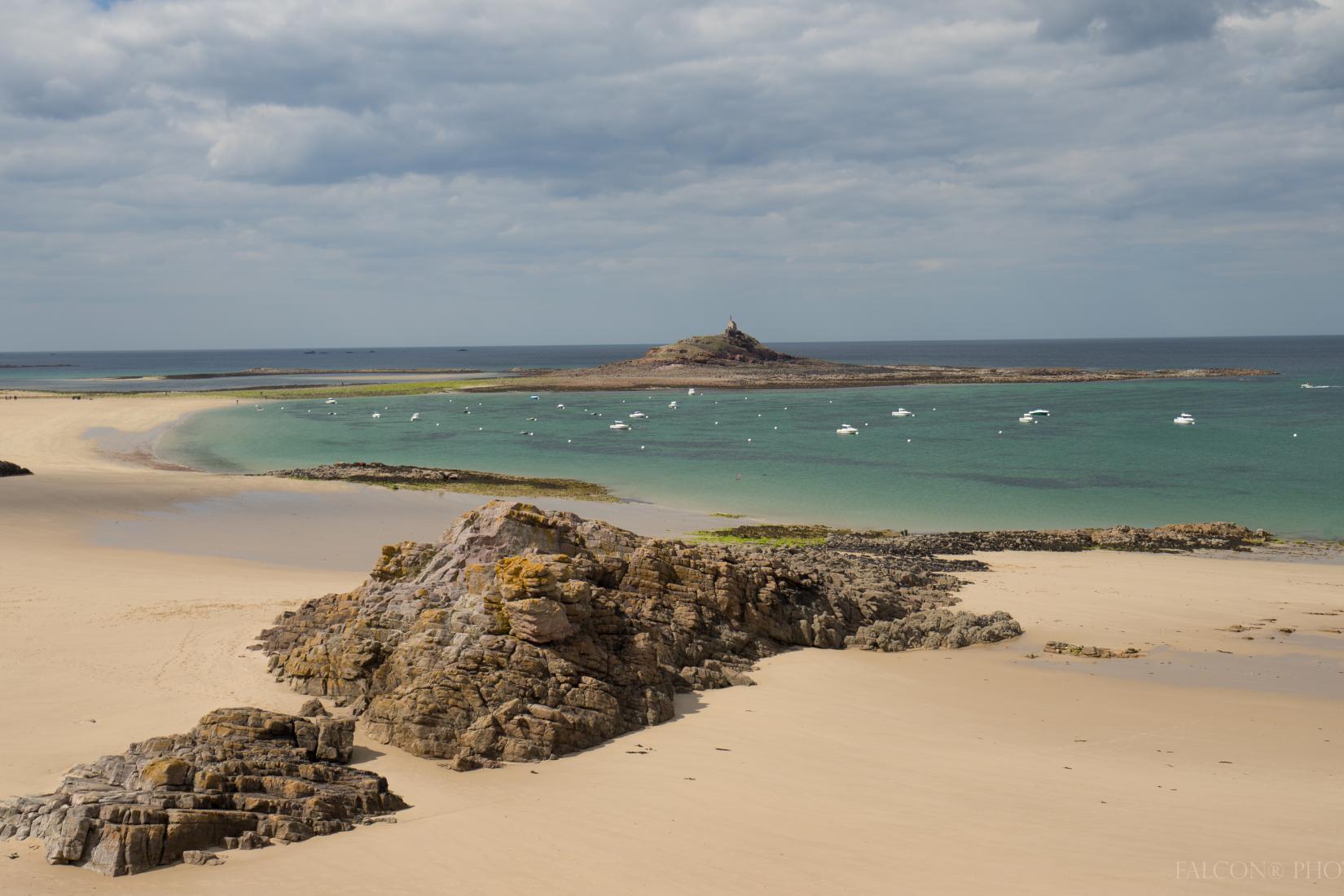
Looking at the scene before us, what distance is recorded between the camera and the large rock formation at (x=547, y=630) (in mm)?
11859

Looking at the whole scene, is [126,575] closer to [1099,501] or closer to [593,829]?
[593,829]

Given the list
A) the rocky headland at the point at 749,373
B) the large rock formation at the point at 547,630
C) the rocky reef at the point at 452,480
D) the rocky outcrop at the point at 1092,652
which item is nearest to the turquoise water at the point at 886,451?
the rocky reef at the point at 452,480

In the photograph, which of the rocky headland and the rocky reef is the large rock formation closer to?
the rocky reef

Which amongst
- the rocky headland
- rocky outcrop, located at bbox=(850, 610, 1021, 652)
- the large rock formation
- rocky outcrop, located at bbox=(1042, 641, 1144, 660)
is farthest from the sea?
the large rock formation

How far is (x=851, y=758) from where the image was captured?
11789mm

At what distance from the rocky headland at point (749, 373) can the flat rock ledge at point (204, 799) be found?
107 metres

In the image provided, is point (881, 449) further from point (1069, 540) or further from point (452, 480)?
point (1069, 540)

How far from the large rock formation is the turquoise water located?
58.8ft

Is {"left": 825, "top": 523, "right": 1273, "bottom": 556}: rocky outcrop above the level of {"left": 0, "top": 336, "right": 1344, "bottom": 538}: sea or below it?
below

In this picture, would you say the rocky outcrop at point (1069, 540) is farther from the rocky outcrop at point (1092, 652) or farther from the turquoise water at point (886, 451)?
the rocky outcrop at point (1092, 652)

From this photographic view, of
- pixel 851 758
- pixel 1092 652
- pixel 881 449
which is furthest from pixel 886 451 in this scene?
pixel 851 758

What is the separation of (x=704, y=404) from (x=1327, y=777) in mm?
82677

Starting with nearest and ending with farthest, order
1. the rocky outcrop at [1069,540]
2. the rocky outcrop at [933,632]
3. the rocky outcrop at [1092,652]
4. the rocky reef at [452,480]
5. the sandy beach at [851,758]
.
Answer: the sandy beach at [851,758]
the rocky outcrop at [1092,652]
the rocky outcrop at [933,632]
the rocky outcrop at [1069,540]
the rocky reef at [452,480]

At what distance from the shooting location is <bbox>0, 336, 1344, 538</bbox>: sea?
38.2 m
